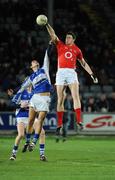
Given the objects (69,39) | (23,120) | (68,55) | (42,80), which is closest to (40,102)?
(42,80)

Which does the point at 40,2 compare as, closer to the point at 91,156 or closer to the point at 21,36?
the point at 21,36

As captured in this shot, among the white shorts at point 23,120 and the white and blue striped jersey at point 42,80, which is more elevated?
the white and blue striped jersey at point 42,80

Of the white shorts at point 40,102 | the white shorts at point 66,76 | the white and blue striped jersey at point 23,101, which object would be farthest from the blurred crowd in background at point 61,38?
the white shorts at point 40,102

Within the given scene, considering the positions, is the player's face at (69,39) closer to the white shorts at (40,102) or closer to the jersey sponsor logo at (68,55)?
the jersey sponsor logo at (68,55)

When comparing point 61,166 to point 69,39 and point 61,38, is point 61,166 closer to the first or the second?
point 69,39

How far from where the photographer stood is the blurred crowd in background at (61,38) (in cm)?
3494

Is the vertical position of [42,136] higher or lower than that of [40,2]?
lower

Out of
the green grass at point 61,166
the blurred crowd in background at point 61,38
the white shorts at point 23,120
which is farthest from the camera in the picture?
the blurred crowd in background at point 61,38

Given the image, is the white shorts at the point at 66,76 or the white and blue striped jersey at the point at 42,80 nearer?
the white and blue striped jersey at the point at 42,80

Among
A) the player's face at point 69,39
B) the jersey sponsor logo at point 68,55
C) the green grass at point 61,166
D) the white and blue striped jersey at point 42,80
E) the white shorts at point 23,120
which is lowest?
the green grass at point 61,166

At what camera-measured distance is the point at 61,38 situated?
38656 mm

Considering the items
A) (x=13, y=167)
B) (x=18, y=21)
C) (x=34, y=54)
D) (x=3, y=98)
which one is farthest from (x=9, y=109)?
(x=13, y=167)

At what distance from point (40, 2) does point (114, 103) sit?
10571 mm

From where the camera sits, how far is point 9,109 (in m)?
33.0
